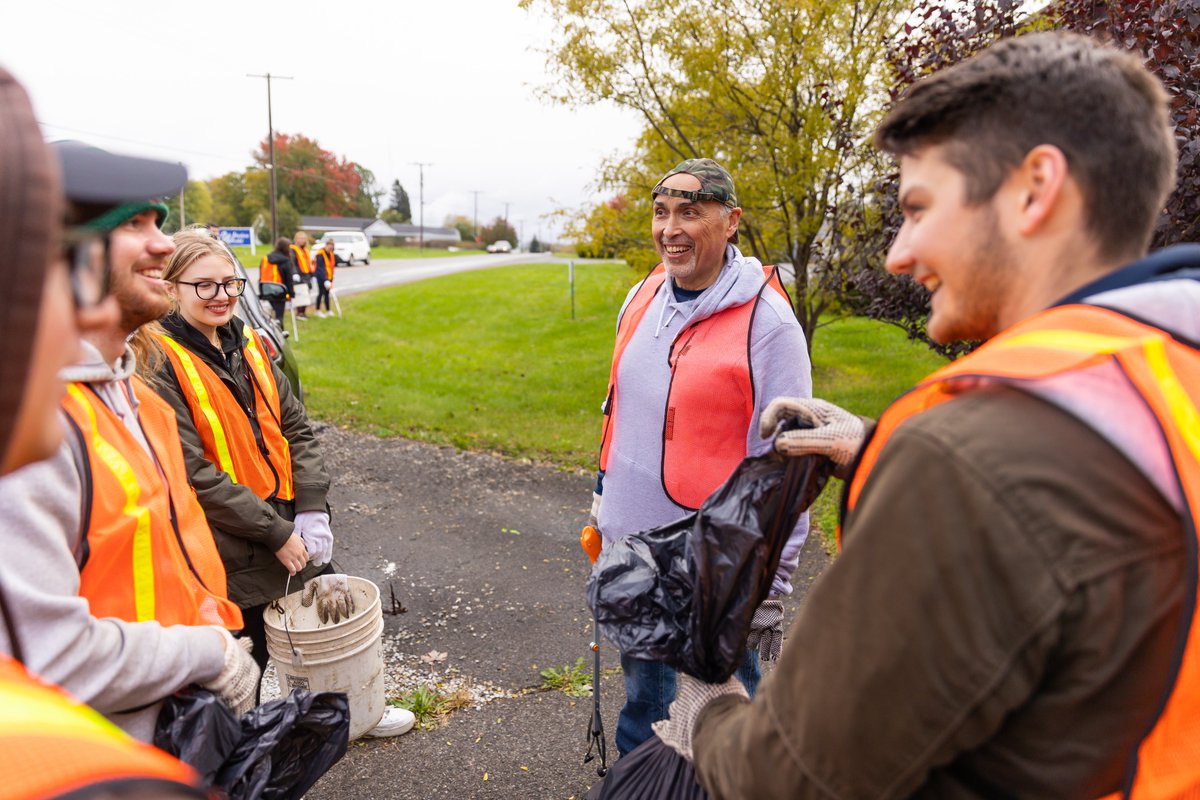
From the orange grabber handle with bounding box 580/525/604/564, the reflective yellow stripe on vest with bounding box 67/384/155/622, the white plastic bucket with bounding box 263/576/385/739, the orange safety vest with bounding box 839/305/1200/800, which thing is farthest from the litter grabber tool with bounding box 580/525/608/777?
the orange safety vest with bounding box 839/305/1200/800

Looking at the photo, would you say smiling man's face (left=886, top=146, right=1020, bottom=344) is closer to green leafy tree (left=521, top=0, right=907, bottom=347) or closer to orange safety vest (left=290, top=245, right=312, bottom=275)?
green leafy tree (left=521, top=0, right=907, bottom=347)

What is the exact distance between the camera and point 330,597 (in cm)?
→ 321

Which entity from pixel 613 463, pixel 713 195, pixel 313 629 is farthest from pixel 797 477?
pixel 313 629

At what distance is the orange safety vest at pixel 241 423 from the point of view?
109 inches

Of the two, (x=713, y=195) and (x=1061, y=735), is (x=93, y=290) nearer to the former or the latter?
(x=1061, y=735)

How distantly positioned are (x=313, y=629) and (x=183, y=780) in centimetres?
238

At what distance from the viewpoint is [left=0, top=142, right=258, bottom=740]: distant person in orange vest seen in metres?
1.42

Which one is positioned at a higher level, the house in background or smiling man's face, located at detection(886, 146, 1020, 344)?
the house in background

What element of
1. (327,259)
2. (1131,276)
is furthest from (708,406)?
(327,259)

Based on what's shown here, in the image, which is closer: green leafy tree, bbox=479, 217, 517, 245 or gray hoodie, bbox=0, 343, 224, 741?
gray hoodie, bbox=0, 343, 224, 741

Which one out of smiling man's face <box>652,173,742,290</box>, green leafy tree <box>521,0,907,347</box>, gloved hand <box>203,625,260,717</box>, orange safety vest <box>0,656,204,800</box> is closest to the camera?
orange safety vest <box>0,656,204,800</box>

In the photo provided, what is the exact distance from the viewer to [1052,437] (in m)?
0.94

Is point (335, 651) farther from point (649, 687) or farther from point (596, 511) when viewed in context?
point (649, 687)

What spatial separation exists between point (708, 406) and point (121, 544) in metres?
1.78
